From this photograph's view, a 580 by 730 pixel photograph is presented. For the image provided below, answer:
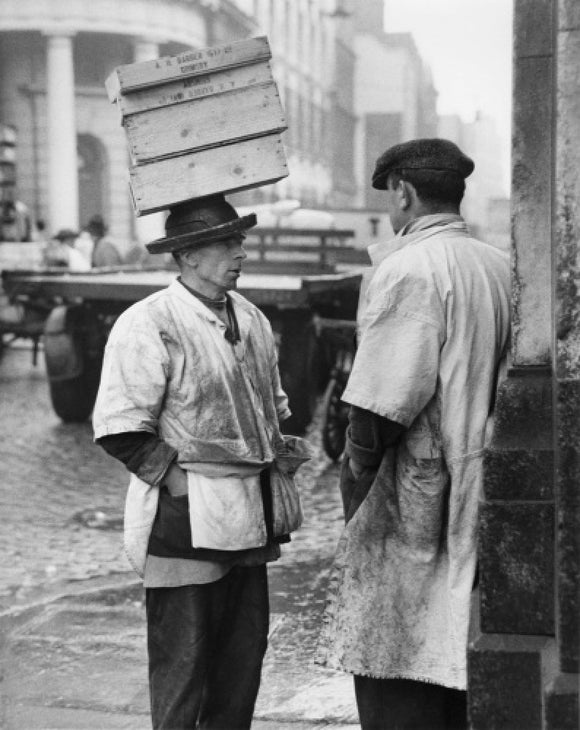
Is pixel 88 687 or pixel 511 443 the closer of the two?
pixel 511 443

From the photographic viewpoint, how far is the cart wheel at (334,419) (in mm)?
10164

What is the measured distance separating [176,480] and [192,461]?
68mm

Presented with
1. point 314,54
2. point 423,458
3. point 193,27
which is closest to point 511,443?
point 423,458

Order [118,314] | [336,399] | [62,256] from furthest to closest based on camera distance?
[62,256], [118,314], [336,399]

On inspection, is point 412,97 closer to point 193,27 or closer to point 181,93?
point 193,27

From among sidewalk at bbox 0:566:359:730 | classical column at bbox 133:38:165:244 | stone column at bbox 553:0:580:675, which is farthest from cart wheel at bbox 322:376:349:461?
classical column at bbox 133:38:165:244

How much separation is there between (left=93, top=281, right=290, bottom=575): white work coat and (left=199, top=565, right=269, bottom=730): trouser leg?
1.07ft

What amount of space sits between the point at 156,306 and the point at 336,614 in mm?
990

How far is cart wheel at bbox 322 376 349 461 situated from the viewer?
400 inches

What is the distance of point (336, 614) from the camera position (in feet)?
12.5

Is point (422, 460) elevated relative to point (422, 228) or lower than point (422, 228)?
lower

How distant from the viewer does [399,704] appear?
383 cm

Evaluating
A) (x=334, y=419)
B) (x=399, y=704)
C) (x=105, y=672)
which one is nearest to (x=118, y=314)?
(x=334, y=419)

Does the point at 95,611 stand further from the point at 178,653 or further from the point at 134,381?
the point at 134,381
